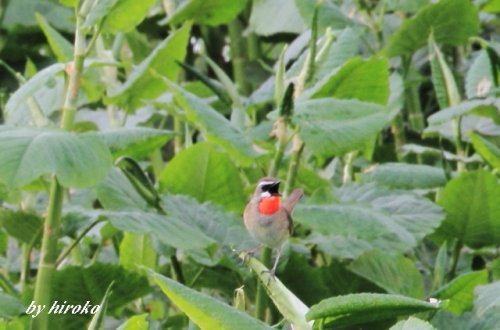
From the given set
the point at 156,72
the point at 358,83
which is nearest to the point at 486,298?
the point at 358,83

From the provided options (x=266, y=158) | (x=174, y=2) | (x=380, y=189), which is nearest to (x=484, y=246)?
(x=380, y=189)

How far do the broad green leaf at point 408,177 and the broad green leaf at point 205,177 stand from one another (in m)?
0.24

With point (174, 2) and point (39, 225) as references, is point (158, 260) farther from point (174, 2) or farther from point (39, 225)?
point (174, 2)

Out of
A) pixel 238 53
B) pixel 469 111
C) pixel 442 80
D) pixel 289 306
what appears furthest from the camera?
pixel 238 53

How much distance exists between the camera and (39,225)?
74.5 inches

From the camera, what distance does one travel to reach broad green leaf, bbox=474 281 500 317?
1.46 metres

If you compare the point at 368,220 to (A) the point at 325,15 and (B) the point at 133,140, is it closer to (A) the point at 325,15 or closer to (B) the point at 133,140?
(B) the point at 133,140

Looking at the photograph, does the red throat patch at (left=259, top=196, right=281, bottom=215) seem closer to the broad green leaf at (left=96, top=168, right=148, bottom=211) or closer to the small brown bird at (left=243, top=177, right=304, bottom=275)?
the small brown bird at (left=243, top=177, right=304, bottom=275)

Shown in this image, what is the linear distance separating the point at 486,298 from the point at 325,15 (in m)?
0.99

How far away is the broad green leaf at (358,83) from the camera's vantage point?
6.15ft

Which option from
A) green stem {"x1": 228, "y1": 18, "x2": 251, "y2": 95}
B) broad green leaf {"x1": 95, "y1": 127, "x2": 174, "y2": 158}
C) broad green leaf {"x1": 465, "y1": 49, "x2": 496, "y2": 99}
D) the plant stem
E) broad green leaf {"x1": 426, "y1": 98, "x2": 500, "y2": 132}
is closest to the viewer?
the plant stem

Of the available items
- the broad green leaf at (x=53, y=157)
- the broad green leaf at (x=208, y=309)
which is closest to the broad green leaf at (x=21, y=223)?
the broad green leaf at (x=53, y=157)

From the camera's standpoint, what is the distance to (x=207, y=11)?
7.93 ft

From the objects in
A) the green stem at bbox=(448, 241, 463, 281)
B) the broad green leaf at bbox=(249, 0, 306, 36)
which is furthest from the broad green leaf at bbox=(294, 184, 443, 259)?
the broad green leaf at bbox=(249, 0, 306, 36)
